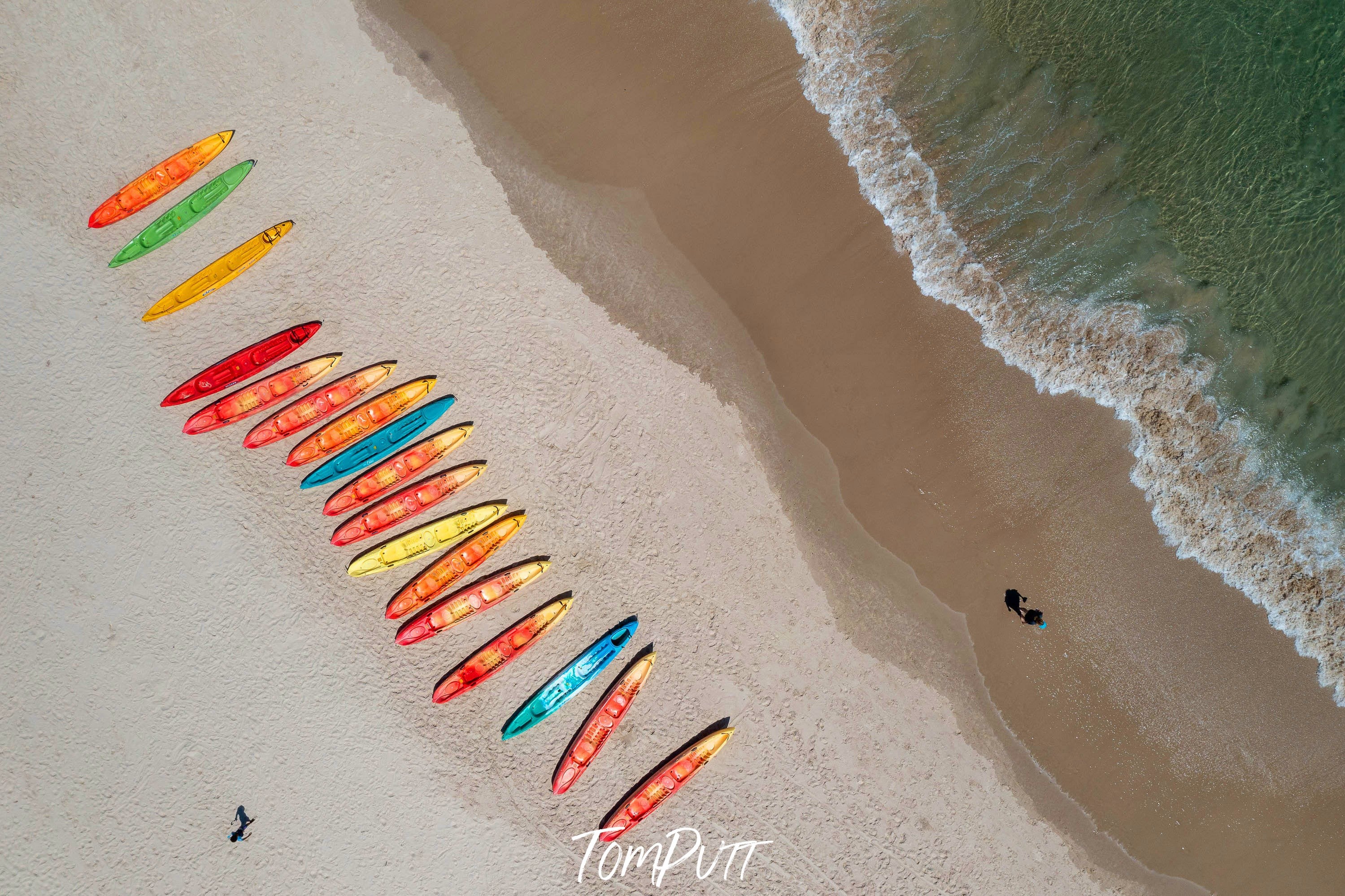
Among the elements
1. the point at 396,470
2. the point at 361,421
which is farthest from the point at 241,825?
the point at 361,421

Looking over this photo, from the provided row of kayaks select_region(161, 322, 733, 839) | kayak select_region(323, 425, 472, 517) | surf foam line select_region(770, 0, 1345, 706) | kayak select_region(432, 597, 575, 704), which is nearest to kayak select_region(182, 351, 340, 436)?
row of kayaks select_region(161, 322, 733, 839)

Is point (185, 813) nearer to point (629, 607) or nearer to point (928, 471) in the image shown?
point (629, 607)

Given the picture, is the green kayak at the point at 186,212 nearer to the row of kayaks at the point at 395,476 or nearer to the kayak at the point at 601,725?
the row of kayaks at the point at 395,476

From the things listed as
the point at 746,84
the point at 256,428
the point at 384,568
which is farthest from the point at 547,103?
the point at 384,568

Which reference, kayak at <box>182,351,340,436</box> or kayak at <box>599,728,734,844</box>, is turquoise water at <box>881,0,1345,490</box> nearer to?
kayak at <box>599,728,734,844</box>

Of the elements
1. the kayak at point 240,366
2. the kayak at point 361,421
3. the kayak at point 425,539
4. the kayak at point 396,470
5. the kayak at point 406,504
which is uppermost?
the kayak at point 240,366

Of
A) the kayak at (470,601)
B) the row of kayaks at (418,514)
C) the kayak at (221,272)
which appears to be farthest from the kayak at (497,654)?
the kayak at (221,272)
